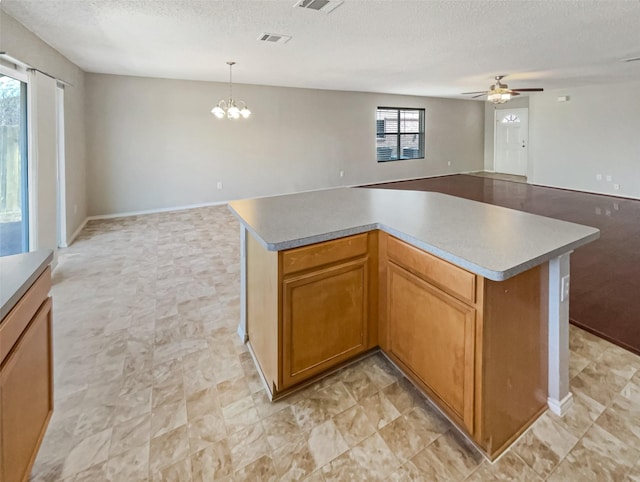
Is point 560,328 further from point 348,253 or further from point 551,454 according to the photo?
point 348,253

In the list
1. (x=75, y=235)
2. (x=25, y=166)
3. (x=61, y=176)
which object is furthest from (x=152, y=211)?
(x=25, y=166)

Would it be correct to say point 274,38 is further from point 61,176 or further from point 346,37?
point 61,176

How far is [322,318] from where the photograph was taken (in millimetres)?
1771

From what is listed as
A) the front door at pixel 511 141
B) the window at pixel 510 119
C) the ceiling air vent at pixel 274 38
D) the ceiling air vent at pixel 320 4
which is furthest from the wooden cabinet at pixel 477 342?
the window at pixel 510 119

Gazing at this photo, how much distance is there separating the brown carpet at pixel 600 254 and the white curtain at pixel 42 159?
4.59m

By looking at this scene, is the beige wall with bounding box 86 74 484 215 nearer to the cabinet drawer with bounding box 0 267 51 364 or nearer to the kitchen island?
the kitchen island

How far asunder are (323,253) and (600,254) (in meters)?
3.54

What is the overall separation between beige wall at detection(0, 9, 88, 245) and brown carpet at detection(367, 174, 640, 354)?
4.83 meters

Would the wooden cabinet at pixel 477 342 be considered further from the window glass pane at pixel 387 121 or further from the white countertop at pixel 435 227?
the window glass pane at pixel 387 121

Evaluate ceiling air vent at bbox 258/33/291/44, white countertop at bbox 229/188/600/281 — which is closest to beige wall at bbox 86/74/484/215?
ceiling air vent at bbox 258/33/291/44

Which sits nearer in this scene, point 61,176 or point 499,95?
point 61,176

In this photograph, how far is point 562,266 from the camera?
1511mm

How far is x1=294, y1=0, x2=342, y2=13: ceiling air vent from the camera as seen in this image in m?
2.63

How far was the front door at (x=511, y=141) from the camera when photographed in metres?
9.94
